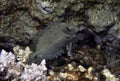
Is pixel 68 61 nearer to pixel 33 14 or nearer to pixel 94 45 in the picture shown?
pixel 94 45

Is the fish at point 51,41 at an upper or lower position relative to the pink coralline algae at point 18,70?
upper

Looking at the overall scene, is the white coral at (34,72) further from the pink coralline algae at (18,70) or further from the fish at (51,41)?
the fish at (51,41)

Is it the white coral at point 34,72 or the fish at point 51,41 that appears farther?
the fish at point 51,41

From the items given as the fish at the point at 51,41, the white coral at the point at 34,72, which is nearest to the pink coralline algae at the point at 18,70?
the white coral at the point at 34,72

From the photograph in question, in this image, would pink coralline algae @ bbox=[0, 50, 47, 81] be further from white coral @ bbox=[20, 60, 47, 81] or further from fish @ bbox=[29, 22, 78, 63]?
fish @ bbox=[29, 22, 78, 63]

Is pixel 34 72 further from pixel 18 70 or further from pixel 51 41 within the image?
pixel 51 41

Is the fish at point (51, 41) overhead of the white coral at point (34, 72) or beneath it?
overhead

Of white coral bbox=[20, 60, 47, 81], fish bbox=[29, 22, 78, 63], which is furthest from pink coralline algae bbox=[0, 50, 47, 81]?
fish bbox=[29, 22, 78, 63]

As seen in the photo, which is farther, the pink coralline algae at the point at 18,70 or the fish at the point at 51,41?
the fish at the point at 51,41

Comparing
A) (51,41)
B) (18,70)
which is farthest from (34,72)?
(51,41)
